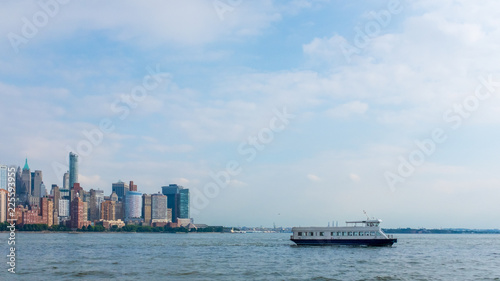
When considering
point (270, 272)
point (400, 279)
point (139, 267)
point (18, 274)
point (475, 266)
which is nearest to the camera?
point (400, 279)

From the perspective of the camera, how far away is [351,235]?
114250 mm

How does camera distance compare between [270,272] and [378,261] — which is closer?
[270,272]

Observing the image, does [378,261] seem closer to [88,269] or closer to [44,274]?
[88,269]

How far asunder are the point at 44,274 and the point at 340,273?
39314mm

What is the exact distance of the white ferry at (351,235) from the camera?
113m

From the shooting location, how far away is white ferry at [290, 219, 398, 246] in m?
113

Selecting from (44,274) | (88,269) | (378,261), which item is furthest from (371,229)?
(44,274)

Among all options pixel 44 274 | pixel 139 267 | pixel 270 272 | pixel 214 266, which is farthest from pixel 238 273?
pixel 44 274

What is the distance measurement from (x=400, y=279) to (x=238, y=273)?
2109 cm

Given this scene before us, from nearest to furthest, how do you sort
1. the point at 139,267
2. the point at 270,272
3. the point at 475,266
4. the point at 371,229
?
the point at 270,272
the point at 139,267
the point at 475,266
the point at 371,229

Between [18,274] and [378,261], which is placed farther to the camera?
[378,261]

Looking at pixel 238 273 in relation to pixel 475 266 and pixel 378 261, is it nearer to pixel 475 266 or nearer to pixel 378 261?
pixel 378 261

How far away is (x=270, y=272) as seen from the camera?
6862 cm

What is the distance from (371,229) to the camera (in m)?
113
